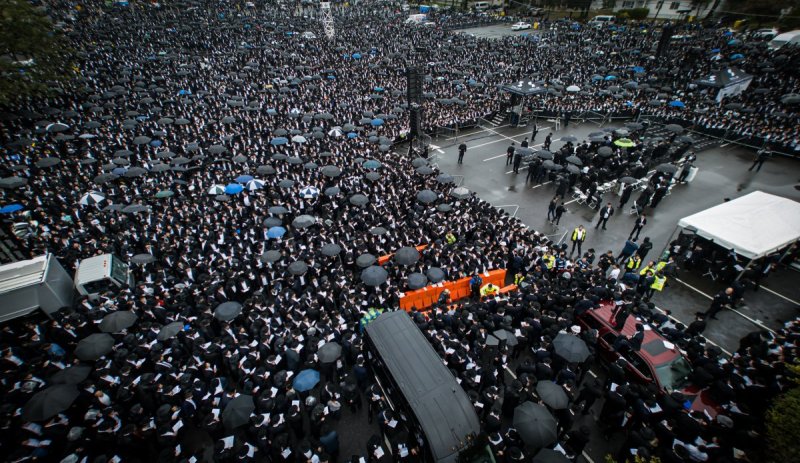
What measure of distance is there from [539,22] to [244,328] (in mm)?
57421

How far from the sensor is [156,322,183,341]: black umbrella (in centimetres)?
845

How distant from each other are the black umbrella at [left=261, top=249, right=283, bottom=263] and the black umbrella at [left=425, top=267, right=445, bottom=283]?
487 cm

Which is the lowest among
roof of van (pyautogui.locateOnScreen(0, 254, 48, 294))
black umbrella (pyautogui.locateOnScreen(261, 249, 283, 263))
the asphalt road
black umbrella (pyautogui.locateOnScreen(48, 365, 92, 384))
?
the asphalt road

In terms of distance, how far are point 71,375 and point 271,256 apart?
5240 millimetres

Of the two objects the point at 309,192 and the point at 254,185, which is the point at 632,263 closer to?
the point at 309,192

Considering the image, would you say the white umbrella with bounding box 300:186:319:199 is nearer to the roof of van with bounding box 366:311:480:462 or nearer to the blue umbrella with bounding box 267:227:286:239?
the blue umbrella with bounding box 267:227:286:239

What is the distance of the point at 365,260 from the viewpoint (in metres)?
11.1

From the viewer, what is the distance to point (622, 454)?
6.82 meters

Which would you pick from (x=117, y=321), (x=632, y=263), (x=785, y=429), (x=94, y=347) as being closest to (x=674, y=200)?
(x=632, y=263)

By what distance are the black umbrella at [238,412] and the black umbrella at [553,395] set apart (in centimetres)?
590

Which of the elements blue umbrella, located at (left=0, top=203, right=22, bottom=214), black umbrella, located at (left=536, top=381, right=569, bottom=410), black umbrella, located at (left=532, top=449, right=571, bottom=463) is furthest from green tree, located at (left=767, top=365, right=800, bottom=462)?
blue umbrella, located at (left=0, top=203, right=22, bottom=214)

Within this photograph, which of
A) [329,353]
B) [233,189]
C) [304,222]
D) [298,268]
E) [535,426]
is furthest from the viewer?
[233,189]

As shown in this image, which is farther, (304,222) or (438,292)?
(304,222)

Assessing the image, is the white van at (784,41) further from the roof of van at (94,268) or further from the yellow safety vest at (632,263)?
the roof of van at (94,268)
